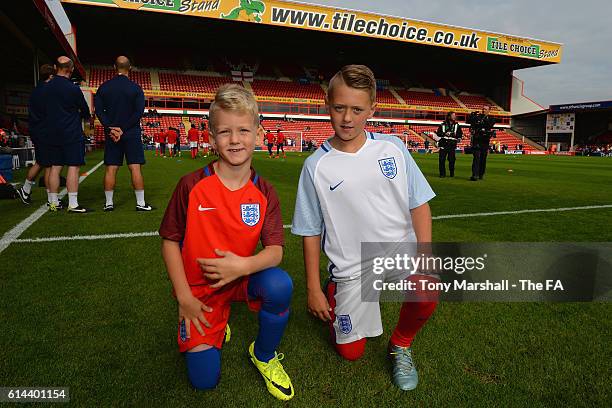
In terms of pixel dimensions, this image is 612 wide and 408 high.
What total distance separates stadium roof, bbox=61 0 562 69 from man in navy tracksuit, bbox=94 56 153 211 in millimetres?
26702

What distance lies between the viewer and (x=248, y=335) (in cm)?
221

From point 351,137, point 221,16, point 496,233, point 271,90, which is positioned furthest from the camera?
point 271,90

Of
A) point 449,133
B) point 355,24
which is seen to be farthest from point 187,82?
point 449,133

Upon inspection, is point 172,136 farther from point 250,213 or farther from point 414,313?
point 414,313

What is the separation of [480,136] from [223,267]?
9.82m

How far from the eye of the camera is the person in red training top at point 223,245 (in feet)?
5.49

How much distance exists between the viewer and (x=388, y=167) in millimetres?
2031

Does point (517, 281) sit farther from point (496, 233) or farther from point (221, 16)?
point (221, 16)

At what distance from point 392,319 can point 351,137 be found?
1.16 metres

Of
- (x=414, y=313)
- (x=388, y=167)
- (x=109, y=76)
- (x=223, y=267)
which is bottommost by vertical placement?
(x=414, y=313)

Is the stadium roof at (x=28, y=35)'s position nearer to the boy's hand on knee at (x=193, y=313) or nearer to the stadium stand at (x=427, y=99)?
the boy's hand on knee at (x=193, y=313)

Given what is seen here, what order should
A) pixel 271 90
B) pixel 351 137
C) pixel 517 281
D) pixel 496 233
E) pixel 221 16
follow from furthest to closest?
pixel 271 90 → pixel 221 16 → pixel 496 233 → pixel 517 281 → pixel 351 137

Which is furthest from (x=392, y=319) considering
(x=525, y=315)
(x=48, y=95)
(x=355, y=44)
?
(x=355, y=44)

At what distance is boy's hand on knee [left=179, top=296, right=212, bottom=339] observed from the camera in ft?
5.47
